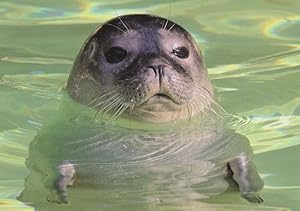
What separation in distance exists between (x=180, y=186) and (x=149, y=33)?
108 centimetres

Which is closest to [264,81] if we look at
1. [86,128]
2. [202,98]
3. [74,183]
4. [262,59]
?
[262,59]

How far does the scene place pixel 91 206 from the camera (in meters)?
4.82

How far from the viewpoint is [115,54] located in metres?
5.69

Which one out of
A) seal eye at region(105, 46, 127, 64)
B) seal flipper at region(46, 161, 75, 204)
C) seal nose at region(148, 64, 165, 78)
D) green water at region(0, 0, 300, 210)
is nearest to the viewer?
seal flipper at region(46, 161, 75, 204)

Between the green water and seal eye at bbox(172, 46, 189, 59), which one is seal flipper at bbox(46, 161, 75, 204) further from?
seal eye at bbox(172, 46, 189, 59)

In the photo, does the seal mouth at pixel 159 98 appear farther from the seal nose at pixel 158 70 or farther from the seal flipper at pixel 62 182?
the seal flipper at pixel 62 182

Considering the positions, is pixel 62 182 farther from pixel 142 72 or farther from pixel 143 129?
pixel 143 129

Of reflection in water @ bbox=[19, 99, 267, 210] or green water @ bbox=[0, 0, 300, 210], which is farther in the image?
green water @ bbox=[0, 0, 300, 210]

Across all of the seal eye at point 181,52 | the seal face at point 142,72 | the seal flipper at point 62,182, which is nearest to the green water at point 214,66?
the seal flipper at point 62,182

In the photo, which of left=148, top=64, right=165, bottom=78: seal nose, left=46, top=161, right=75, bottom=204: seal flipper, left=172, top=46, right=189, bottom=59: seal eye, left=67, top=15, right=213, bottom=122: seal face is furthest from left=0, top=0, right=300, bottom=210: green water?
left=148, top=64, right=165, bottom=78: seal nose

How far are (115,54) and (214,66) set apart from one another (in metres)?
1.67

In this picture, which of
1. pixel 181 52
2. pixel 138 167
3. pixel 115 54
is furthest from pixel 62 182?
pixel 181 52

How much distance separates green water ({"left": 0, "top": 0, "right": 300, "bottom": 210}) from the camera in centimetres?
547

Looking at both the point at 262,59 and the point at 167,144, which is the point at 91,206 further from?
the point at 262,59
